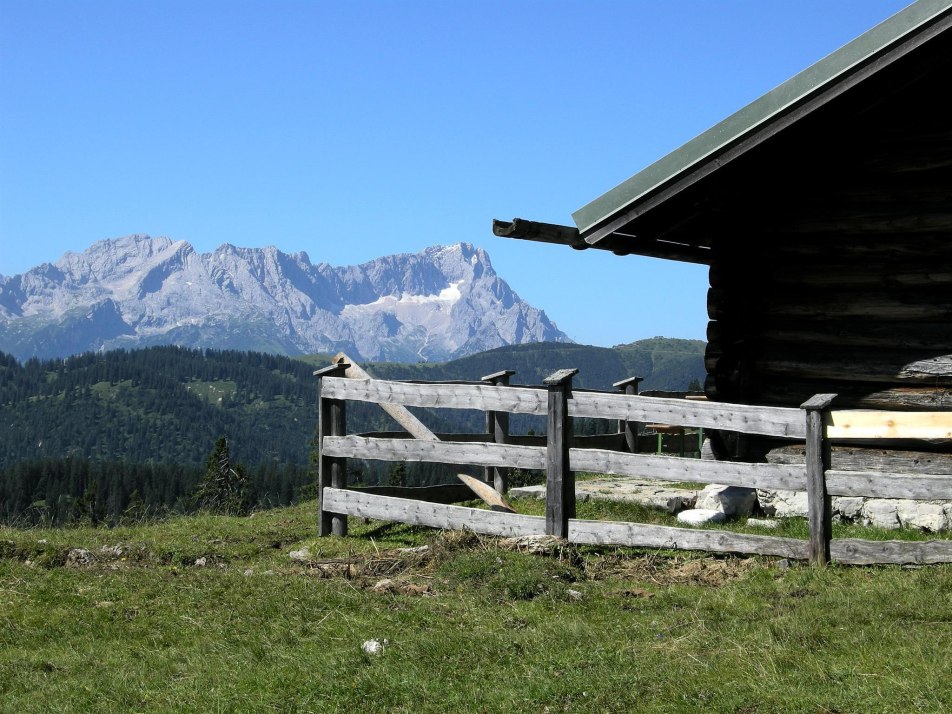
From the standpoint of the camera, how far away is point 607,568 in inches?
369

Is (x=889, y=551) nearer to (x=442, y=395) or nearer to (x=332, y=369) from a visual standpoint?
(x=442, y=395)

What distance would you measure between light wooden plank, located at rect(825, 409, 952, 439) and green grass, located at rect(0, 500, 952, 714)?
3.55 feet

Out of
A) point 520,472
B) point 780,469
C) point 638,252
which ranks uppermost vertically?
point 638,252

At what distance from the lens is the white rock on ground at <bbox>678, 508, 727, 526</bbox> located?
1176cm

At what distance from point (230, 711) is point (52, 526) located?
35.4ft

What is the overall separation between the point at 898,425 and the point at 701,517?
8.61 feet

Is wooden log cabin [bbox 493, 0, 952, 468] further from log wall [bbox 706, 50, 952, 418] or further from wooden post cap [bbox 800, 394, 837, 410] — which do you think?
wooden post cap [bbox 800, 394, 837, 410]

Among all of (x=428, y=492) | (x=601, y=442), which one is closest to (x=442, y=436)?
(x=428, y=492)

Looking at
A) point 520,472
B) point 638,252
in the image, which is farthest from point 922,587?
point 520,472

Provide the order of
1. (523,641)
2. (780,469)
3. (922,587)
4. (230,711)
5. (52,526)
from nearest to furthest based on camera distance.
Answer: (230,711) → (523,641) → (922,587) → (780,469) → (52,526)

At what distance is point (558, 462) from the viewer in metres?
10.3

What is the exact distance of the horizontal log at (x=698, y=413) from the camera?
910 centimetres

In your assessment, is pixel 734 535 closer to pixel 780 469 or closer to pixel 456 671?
pixel 780 469

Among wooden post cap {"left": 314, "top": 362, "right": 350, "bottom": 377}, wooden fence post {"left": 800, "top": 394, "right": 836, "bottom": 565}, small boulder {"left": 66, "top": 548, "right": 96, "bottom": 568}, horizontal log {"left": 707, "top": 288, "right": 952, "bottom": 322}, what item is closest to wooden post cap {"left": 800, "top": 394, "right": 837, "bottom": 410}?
wooden fence post {"left": 800, "top": 394, "right": 836, "bottom": 565}
